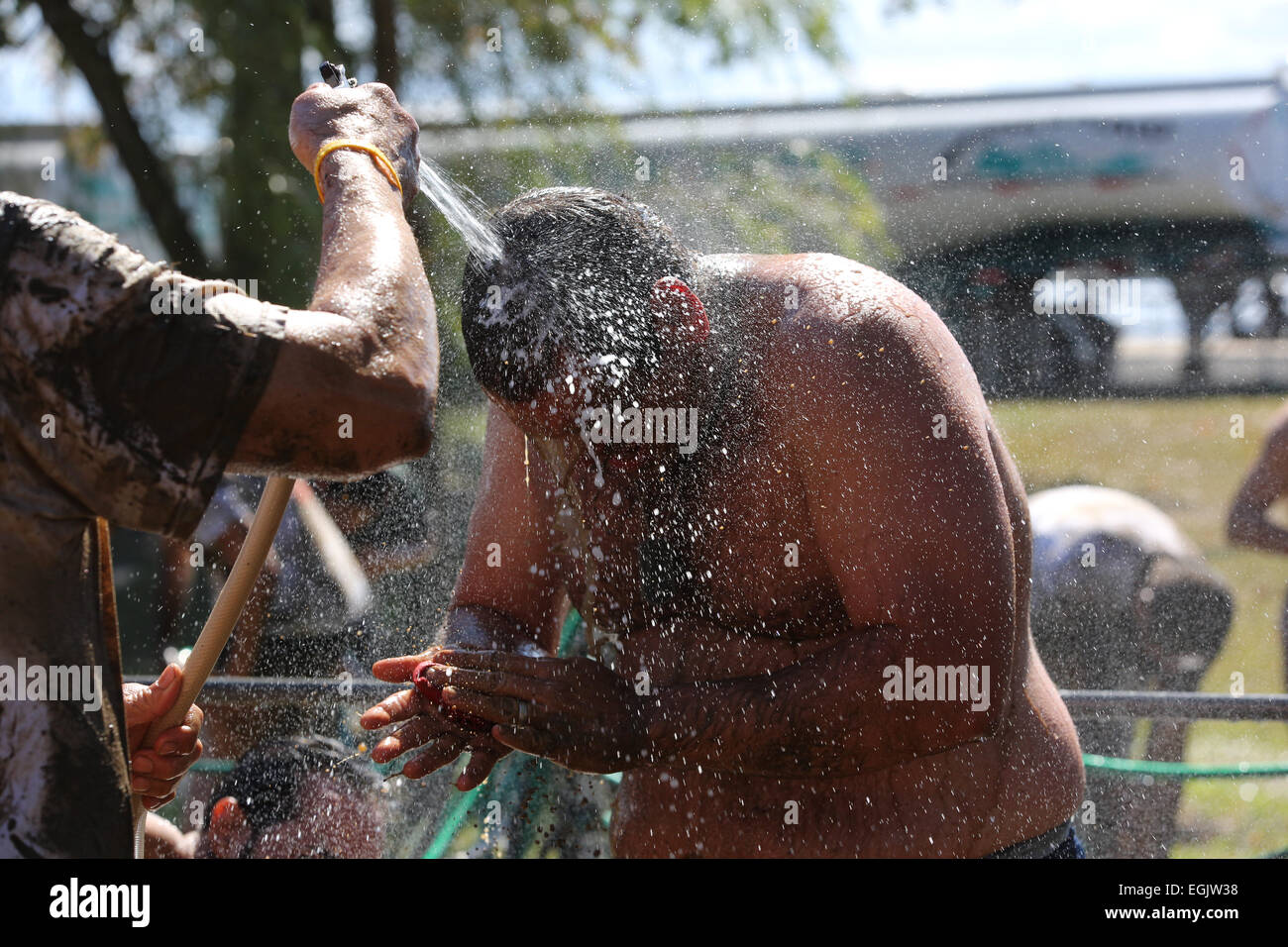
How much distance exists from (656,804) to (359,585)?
2265 millimetres

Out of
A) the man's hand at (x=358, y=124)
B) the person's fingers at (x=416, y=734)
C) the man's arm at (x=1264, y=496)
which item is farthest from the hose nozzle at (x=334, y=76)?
the man's arm at (x=1264, y=496)

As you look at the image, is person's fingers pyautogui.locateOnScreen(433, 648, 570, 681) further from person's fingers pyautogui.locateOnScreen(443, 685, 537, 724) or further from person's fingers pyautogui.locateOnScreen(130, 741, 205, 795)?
person's fingers pyautogui.locateOnScreen(130, 741, 205, 795)

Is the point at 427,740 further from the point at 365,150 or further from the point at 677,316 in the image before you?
the point at 365,150

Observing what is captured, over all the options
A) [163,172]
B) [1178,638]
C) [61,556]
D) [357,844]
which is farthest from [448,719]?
[163,172]

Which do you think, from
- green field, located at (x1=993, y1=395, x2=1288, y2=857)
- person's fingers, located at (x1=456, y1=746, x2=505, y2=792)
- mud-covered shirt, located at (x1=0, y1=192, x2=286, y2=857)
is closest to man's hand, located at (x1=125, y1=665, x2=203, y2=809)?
person's fingers, located at (x1=456, y1=746, x2=505, y2=792)

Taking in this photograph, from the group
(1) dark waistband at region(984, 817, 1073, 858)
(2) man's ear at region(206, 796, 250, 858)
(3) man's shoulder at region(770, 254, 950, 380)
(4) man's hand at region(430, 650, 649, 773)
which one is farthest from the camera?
(2) man's ear at region(206, 796, 250, 858)

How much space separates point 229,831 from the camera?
9.95ft

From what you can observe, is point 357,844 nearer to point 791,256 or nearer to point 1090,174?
point 791,256

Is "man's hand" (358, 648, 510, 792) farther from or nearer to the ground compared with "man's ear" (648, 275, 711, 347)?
nearer to the ground

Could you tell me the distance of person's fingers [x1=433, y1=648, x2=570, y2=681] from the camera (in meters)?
1.91

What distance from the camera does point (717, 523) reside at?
86.2 inches

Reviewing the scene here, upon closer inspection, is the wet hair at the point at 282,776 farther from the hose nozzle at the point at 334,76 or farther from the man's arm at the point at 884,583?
the hose nozzle at the point at 334,76

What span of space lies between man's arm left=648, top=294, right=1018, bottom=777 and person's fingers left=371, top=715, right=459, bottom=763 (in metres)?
0.41

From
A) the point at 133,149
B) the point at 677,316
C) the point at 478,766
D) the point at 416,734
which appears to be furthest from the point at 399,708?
the point at 133,149
